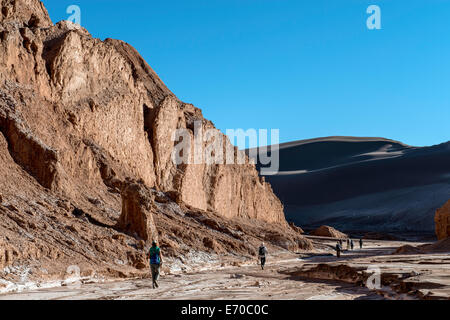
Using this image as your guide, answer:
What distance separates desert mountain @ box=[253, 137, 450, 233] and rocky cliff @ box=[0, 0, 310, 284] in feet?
233

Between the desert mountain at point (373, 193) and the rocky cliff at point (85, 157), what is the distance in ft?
233

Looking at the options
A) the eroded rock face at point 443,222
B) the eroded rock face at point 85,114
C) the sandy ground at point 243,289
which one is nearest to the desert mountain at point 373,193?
the eroded rock face at point 443,222

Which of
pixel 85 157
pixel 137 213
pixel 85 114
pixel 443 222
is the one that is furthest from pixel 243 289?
pixel 443 222

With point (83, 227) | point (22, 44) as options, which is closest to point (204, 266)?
point (83, 227)

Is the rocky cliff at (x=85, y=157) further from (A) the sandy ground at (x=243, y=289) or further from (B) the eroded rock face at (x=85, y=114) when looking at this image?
(A) the sandy ground at (x=243, y=289)

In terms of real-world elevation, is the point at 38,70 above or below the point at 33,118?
above

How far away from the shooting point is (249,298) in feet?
43.1

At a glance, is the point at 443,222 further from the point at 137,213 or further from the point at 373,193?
the point at 373,193

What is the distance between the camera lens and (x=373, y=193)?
142625 mm

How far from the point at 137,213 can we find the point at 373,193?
12679cm

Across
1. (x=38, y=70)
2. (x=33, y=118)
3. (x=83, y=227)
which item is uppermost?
(x=38, y=70)

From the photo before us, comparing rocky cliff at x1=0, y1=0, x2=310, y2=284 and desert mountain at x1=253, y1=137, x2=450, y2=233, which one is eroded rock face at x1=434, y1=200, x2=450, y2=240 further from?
desert mountain at x1=253, y1=137, x2=450, y2=233
